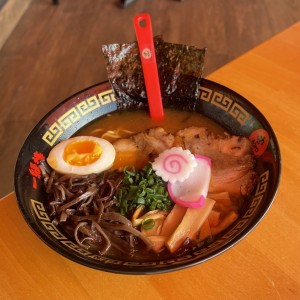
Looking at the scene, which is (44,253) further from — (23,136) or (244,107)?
(23,136)

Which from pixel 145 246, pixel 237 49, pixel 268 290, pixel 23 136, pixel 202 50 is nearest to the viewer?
pixel 268 290

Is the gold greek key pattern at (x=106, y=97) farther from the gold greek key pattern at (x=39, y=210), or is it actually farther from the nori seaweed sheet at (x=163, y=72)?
the gold greek key pattern at (x=39, y=210)

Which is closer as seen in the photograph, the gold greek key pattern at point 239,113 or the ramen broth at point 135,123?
the gold greek key pattern at point 239,113

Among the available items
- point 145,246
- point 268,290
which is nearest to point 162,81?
point 145,246

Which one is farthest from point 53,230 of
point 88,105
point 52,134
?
point 88,105

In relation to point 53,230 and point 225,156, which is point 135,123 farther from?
point 53,230

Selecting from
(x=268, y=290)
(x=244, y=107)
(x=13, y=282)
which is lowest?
(x=268, y=290)

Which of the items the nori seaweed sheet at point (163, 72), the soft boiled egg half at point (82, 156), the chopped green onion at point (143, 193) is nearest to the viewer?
the chopped green onion at point (143, 193)

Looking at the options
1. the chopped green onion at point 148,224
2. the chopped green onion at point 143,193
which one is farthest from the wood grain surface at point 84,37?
the chopped green onion at point 148,224
